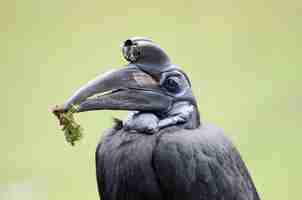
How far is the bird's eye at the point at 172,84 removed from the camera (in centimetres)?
160

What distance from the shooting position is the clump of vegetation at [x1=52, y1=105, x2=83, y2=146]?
5.08 feet

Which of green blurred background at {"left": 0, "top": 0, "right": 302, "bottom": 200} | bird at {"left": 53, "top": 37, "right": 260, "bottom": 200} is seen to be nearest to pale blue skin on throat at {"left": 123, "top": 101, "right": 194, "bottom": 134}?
bird at {"left": 53, "top": 37, "right": 260, "bottom": 200}


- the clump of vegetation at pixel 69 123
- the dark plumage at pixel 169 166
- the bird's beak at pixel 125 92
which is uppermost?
the bird's beak at pixel 125 92

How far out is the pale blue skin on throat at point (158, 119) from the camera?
1.56 m

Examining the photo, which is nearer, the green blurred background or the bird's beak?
the bird's beak

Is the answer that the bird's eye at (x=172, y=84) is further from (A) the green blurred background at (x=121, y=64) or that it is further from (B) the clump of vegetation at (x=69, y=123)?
(A) the green blurred background at (x=121, y=64)

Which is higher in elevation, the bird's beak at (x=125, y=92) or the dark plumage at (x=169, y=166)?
the bird's beak at (x=125, y=92)

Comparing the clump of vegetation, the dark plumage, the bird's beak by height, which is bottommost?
the dark plumage

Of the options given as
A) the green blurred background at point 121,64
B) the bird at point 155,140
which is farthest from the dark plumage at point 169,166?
the green blurred background at point 121,64

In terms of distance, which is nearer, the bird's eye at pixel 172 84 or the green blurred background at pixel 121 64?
the bird's eye at pixel 172 84

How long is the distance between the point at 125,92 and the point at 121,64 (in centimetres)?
103

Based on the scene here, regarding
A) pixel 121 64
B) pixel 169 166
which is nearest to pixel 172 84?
pixel 169 166

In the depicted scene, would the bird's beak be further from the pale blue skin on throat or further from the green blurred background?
the green blurred background

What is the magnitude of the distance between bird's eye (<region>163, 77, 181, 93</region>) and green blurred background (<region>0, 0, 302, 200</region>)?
100 cm
